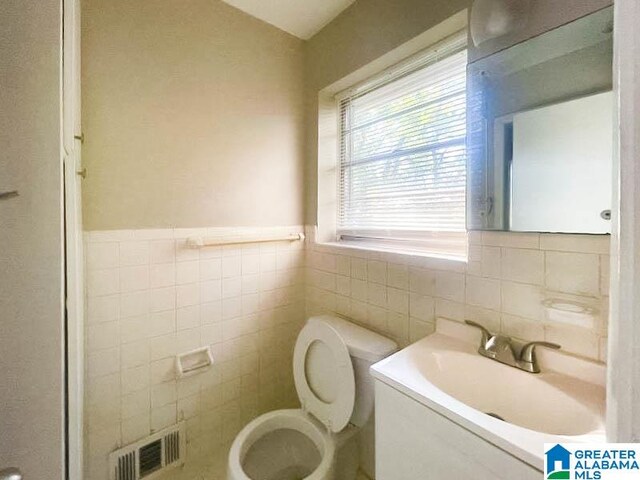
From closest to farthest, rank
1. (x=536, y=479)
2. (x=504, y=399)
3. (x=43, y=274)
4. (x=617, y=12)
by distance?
1. (x=617, y=12)
2. (x=536, y=479)
3. (x=43, y=274)
4. (x=504, y=399)

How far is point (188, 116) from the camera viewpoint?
1.34 meters

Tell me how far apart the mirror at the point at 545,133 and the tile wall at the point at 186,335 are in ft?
3.80

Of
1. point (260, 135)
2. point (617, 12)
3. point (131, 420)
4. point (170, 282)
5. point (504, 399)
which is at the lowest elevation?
point (131, 420)

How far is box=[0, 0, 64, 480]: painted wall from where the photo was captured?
2.09ft

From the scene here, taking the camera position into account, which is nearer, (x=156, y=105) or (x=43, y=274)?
(x=43, y=274)

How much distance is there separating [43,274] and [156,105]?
3.05 feet

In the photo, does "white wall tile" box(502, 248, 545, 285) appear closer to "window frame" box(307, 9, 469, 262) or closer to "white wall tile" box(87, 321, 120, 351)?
"window frame" box(307, 9, 469, 262)

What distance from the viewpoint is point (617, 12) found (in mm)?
290

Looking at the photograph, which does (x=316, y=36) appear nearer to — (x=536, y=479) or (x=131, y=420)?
(x=536, y=479)

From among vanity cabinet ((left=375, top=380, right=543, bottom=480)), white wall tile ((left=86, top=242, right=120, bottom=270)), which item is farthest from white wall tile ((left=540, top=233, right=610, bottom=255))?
white wall tile ((left=86, top=242, right=120, bottom=270))

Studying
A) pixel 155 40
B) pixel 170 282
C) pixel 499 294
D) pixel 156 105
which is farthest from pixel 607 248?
pixel 155 40

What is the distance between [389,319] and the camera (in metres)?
1.28

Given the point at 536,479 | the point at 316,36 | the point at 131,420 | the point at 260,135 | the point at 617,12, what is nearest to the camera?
the point at 617,12

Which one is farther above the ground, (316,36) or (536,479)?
(316,36)
